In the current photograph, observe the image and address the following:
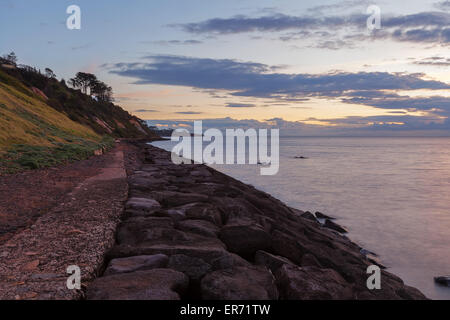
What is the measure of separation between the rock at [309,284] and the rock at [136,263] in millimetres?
1354

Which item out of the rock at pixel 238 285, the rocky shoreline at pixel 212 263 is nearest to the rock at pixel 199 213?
the rocky shoreline at pixel 212 263

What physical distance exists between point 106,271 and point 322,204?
15.7 meters

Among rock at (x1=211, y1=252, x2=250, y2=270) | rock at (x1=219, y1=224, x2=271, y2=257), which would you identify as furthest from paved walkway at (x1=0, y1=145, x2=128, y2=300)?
rock at (x1=219, y1=224, x2=271, y2=257)

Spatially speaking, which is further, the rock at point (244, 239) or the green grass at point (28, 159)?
the green grass at point (28, 159)

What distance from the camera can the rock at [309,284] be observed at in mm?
3629

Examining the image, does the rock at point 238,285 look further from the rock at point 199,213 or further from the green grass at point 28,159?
the green grass at point 28,159

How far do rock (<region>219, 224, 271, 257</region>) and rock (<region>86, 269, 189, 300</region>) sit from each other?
1.82m

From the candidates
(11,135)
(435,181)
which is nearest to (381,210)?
(435,181)

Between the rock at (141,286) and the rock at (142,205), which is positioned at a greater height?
the rock at (142,205)

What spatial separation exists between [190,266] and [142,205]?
3116 mm

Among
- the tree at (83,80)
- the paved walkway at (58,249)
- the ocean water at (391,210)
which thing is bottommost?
the ocean water at (391,210)

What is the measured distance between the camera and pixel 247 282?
11.6 feet

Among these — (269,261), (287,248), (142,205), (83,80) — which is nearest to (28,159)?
(142,205)

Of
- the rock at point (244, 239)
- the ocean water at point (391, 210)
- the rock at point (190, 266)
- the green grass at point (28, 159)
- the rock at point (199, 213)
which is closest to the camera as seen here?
the rock at point (190, 266)
